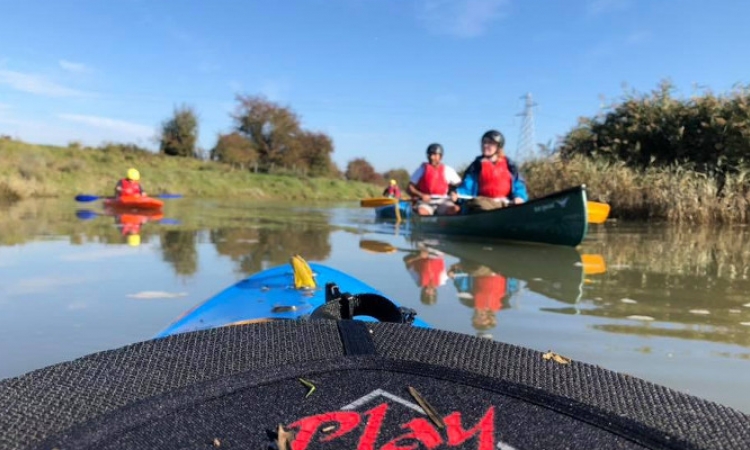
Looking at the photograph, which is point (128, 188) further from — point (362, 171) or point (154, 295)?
point (362, 171)

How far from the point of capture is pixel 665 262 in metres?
4.46

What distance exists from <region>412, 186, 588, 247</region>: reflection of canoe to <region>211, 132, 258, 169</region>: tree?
27091mm

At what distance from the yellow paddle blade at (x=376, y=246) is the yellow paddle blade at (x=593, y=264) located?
1.88m

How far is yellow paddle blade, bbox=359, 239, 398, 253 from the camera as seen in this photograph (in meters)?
5.62

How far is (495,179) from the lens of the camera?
22.4ft

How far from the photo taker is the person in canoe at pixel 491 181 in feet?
21.9

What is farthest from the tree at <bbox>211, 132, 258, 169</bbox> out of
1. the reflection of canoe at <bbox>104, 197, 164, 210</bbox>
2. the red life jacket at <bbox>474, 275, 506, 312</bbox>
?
the red life jacket at <bbox>474, 275, 506, 312</bbox>

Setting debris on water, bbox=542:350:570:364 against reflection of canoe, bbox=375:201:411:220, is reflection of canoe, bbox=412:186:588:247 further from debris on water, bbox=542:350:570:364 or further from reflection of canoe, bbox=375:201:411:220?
debris on water, bbox=542:350:570:364

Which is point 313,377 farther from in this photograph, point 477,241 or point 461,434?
point 477,241

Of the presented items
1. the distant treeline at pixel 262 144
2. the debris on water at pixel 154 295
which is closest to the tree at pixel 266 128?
the distant treeline at pixel 262 144

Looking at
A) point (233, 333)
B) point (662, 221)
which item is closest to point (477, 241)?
point (662, 221)

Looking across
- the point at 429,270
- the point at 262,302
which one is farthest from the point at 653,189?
the point at 262,302

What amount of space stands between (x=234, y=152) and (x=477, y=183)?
26.9 meters

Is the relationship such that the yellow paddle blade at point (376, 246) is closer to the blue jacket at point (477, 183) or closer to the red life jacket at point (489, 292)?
the blue jacket at point (477, 183)
